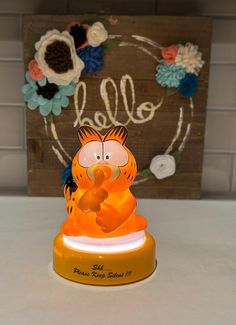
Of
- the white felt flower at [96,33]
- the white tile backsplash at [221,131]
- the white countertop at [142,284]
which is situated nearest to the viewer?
the white countertop at [142,284]

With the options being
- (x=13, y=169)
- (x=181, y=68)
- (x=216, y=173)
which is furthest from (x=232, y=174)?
(x=13, y=169)

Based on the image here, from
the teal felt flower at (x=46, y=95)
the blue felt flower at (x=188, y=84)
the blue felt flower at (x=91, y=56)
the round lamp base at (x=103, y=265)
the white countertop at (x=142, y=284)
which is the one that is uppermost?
the blue felt flower at (x=91, y=56)

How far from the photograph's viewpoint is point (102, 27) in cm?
102

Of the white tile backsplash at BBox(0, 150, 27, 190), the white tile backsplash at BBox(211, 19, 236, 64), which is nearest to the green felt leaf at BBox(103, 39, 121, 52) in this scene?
the white tile backsplash at BBox(211, 19, 236, 64)

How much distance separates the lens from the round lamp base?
0.70m

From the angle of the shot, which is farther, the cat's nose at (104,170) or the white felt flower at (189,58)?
the white felt flower at (189,58)

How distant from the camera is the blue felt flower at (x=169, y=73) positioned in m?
1.04

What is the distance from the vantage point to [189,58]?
1.04 m

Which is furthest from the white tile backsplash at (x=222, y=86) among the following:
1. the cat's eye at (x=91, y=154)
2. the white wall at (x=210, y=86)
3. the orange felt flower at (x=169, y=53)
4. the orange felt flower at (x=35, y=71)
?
the cat's eye at (x=91, y=154)

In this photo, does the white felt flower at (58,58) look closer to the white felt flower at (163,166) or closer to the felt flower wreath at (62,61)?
the felt flower wreath at (62,61)

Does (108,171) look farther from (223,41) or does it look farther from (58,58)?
(223,41)

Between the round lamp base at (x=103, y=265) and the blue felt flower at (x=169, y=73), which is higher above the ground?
the blue felt flower at (x=169, y=73)

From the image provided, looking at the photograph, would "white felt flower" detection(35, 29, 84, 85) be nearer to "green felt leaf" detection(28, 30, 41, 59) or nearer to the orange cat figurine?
"green felt leaf" detection(28, 30, 41, 59)

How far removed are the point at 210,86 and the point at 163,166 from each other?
0.22 m
